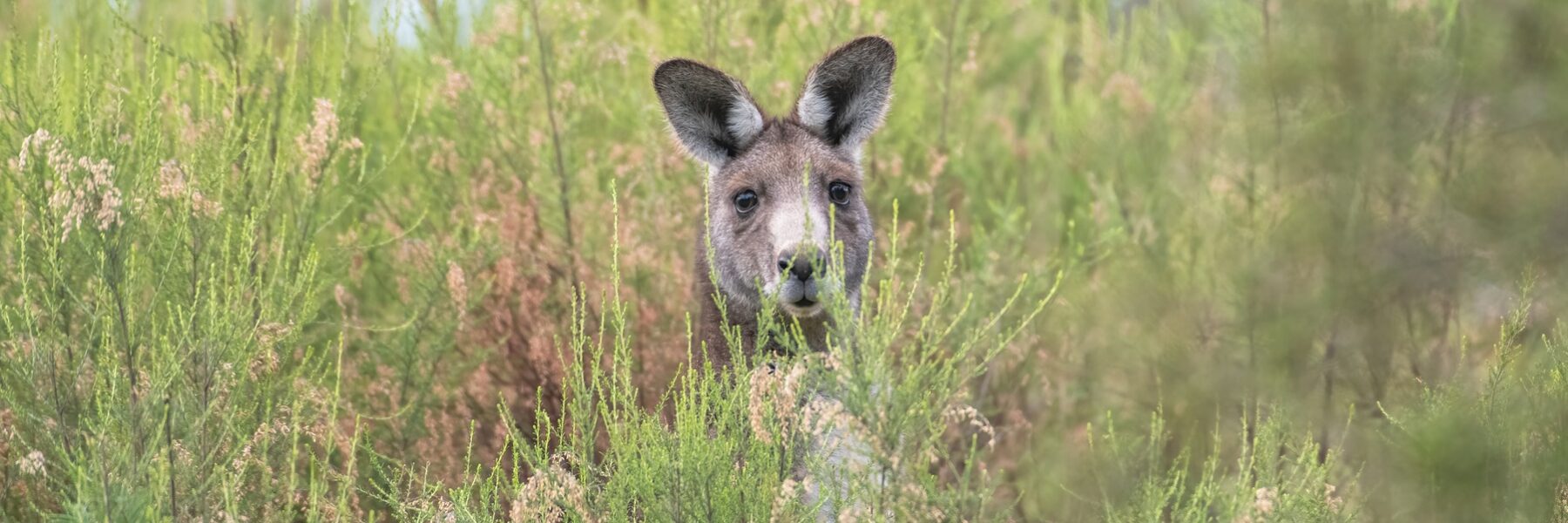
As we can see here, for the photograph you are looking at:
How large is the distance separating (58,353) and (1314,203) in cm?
440

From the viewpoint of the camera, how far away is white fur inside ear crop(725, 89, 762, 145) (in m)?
5.74

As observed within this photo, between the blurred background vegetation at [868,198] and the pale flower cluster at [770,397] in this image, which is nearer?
the pale flower cluster at [770,397]

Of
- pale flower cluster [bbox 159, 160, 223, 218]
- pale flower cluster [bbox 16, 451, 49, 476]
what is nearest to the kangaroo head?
pale flower cluster [bbox 159, 160, 223, 218]

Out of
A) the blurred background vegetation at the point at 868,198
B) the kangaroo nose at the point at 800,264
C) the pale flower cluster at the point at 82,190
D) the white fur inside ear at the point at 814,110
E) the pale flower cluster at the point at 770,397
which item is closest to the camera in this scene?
the pale flower cluster at the point at 770,397

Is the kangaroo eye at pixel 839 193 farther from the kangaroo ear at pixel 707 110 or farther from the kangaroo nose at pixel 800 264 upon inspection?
the kangaroo nose at pixel 800 264

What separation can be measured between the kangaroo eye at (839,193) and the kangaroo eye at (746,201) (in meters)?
0.28

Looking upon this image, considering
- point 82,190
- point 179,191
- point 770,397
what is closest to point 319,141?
point 179,191

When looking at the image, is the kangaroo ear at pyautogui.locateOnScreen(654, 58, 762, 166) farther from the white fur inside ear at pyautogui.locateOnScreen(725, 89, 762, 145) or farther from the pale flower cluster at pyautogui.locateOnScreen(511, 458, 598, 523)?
the pale flower cluster at pyautogui.locateOnScreen(511, 458, 598, 523)

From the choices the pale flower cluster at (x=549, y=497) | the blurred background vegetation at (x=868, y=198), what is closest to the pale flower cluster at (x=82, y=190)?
the blurred background vegetation at (x=868, y=198)

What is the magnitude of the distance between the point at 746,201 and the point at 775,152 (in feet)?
0.71

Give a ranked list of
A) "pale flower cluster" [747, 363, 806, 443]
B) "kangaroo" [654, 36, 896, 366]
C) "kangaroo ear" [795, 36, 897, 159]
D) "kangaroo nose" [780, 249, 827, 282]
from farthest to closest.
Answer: "kangaroo ear" [795, 36, 897, 159]
"kangaroo" [654, 36, 896, 366]
"kangaroo nose" [780, 249, 827, 282]
"pale flower cluster" [747, 363, 806, 443]

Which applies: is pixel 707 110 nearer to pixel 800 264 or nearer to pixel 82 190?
pixel 800 264

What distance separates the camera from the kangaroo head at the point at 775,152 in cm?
554

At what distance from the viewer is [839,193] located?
578 cm
